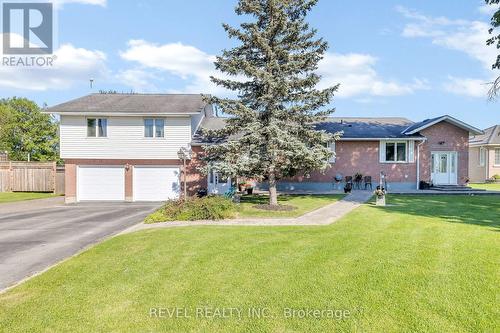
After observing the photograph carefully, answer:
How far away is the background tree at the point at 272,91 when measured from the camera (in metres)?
13.2

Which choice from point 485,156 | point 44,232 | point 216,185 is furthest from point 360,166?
point 44,232

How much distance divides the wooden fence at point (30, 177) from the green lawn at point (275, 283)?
19099 mm

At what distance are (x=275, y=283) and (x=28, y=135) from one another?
42.5 metres

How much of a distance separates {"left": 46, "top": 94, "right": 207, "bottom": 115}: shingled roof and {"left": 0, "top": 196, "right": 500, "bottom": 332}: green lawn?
12145 millimetres

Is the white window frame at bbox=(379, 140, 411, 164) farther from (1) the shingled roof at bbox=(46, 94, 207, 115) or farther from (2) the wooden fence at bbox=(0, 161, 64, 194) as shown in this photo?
(2) the wooden fence at bbox=(0, 161, 64, 194)

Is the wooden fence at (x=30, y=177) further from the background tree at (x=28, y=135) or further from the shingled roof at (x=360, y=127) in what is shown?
the background tree at (x=28, y=135)

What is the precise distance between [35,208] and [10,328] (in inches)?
573

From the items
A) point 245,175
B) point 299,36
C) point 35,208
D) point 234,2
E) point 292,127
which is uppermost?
point 234,2

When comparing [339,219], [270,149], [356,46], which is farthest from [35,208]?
[356,46]

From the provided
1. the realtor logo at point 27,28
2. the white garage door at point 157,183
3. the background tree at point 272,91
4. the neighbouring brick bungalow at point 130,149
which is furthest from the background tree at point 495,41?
the realtor logo at point 27,28

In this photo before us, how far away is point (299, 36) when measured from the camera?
1352cm

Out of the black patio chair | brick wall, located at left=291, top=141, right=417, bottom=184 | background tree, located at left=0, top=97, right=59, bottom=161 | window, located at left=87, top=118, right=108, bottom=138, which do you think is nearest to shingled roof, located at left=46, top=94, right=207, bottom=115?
window, located at left=87, top=118, right=108, bottom=138

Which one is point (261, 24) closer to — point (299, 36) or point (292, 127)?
point (299, 36)

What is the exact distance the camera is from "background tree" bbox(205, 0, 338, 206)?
1317 centimetres
